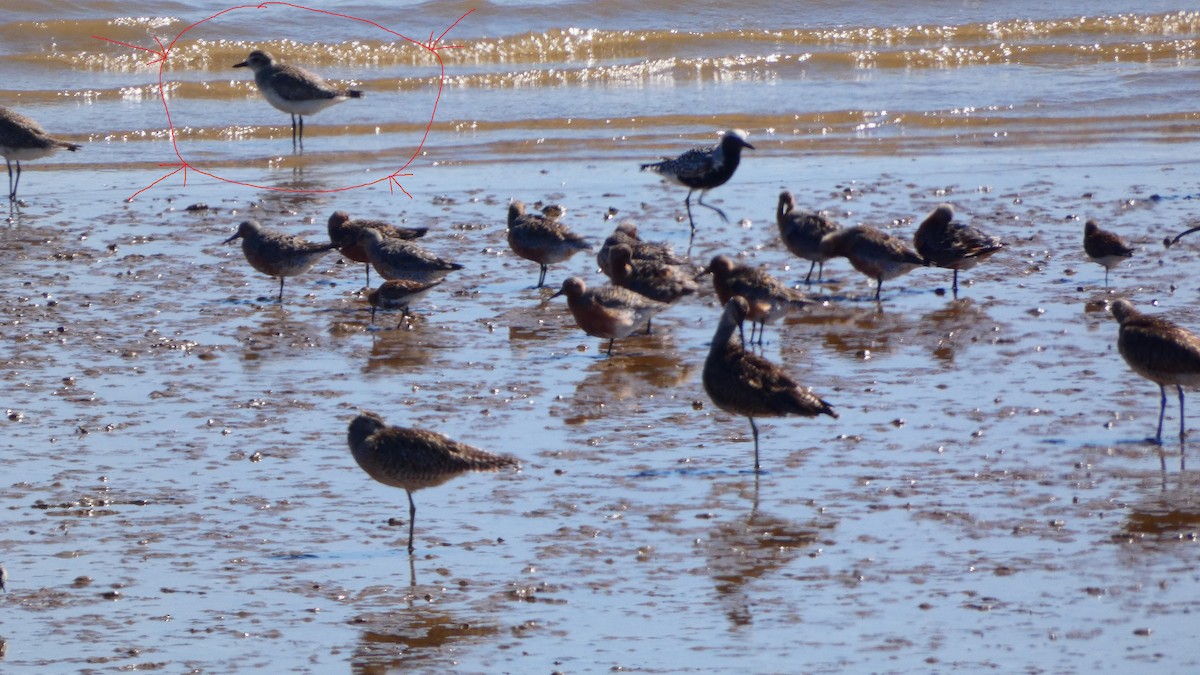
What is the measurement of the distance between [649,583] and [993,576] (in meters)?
1.35

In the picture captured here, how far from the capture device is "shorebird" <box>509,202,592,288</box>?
1241cm

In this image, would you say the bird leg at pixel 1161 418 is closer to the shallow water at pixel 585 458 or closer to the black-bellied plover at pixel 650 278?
the shallow water at pixel 585 458

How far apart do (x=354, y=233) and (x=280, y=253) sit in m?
0.86

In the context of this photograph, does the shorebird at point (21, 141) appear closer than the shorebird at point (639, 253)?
No

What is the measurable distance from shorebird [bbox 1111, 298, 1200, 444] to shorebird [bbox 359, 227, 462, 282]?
488cm

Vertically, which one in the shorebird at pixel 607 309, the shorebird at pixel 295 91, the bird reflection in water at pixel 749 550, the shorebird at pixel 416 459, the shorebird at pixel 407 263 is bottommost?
the bird reflection in water at pixel 749 550

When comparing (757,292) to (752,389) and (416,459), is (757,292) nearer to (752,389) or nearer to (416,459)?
(752,389)

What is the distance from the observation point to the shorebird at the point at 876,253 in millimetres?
11742

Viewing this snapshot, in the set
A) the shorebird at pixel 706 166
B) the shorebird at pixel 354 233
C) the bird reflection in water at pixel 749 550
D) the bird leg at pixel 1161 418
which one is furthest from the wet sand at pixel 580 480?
the shorebird at pixel 706 166

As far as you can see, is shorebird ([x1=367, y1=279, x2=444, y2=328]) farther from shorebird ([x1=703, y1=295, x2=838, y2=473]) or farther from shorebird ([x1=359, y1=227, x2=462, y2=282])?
shorebird ([x1=703, y1=295, x2=838, y2=473])

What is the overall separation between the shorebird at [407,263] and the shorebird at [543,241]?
2.49 feet

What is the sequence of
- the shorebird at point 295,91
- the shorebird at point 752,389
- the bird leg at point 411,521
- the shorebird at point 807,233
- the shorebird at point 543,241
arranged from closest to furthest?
1. the bird leg at point 411,521
2. the shorebird at point 752,389
3. the shorebird at point 807,233
4. the shorebird at point 543,241
5. the shorebird at point 295,91

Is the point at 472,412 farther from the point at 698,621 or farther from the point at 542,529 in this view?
the point at 698,621

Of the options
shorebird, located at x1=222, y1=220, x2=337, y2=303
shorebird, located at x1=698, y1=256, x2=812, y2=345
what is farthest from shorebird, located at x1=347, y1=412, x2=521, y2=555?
shorebird, located at x1=222, y1=220, x2=337, y2=303
